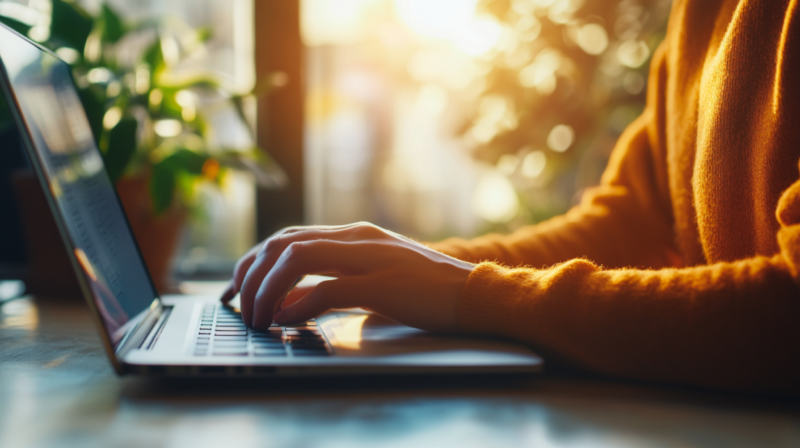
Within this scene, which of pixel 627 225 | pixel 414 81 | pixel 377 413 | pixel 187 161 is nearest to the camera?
pixel 377 413

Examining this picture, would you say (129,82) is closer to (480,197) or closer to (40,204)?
(40,204)

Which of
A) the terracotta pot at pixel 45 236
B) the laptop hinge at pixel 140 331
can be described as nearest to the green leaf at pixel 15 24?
the terracotta pot at pixel 45 236

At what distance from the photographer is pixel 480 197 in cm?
196

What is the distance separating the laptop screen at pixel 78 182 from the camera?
387 millimetres

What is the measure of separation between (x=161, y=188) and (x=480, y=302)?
30.7 inches

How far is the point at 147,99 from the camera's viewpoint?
110cm

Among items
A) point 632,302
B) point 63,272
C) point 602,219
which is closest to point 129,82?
point 63,272

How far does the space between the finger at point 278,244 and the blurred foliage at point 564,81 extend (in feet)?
3.09

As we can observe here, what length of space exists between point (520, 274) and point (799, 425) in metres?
0.22

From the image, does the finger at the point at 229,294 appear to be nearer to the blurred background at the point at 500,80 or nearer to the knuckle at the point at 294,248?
the knuckle at the point at 294,248

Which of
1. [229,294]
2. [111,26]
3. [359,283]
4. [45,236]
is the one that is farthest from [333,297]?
[111,26]

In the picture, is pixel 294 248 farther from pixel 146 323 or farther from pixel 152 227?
pixel 152 227

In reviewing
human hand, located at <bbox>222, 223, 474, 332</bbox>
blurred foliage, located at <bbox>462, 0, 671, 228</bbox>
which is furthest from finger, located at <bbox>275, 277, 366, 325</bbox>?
blurred foliage, located at <bbox>462, 0, 671, 228</bbox>

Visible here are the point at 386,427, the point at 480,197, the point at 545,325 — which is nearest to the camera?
the point at 386,427
